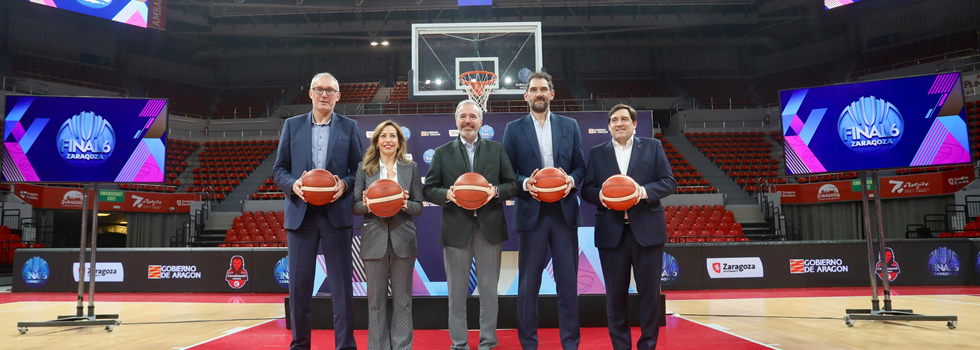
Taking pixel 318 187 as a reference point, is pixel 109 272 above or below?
below

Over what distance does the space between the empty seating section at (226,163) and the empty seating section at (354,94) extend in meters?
3.87

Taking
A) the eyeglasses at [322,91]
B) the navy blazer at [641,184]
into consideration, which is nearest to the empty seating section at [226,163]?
the eyeglasses at [322,91]

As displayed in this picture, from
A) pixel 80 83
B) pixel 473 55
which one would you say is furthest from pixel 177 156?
pixel 473 55

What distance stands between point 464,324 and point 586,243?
212cm

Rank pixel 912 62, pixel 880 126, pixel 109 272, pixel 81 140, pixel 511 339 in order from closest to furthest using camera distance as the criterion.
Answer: pixel 511 339 → pixel 880 126 → pixel 81 140 → pixel 109 272 → pixel 912 62

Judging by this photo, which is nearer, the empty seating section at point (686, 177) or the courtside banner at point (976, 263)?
the courtside banner at point (976, 263)

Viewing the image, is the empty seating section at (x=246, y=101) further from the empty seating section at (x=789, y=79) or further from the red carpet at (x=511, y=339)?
the empty seating section at (x=789, y=79)

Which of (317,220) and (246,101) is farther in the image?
(246,101)

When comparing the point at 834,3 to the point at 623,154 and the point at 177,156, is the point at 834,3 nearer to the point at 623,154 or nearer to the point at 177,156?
the point at 623,154

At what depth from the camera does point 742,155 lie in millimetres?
17859

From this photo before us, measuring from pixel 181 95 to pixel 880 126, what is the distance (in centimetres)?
2487

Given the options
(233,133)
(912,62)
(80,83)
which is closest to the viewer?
(912,62)

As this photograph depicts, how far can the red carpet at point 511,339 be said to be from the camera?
3.87 metres

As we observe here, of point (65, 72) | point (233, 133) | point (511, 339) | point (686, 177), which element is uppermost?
point (65, 72)
